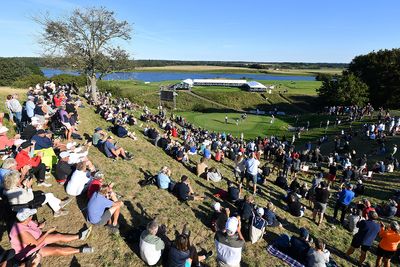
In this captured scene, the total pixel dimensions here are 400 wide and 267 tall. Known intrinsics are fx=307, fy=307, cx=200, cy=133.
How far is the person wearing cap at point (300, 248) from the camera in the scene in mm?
9398

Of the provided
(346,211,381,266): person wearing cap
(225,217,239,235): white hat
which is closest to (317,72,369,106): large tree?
(346,211,381,266): person wearing cap

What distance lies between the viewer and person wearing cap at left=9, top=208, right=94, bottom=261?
Result: 22.2 feet

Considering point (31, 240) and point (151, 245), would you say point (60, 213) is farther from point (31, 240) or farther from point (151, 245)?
point (151, 245)

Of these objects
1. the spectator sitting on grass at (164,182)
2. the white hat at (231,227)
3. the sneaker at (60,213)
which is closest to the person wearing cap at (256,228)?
the white hat at (231,227)

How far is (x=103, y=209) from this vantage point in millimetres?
8969

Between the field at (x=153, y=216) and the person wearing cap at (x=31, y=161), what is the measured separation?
0.56 meters

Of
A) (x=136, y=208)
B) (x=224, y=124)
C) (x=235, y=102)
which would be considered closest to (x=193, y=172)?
(x=136, y=208)

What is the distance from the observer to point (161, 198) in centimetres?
1230

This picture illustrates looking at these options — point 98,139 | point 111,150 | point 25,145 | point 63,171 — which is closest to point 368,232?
point 63,171

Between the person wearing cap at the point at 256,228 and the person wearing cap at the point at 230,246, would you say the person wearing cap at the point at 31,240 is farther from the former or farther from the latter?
the person wearing cap at the point at 256,228

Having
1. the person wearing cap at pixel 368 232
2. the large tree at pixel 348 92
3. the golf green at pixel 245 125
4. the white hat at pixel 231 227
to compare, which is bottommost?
the golf green at pixel 245 125

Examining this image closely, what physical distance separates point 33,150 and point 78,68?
2332 centimetres

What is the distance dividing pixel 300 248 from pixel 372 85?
219ft

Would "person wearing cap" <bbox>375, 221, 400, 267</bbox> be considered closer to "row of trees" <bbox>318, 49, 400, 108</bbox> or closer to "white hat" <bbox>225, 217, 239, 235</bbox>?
"white hat" <bbox>225, 217, 239, 235</bbox>
